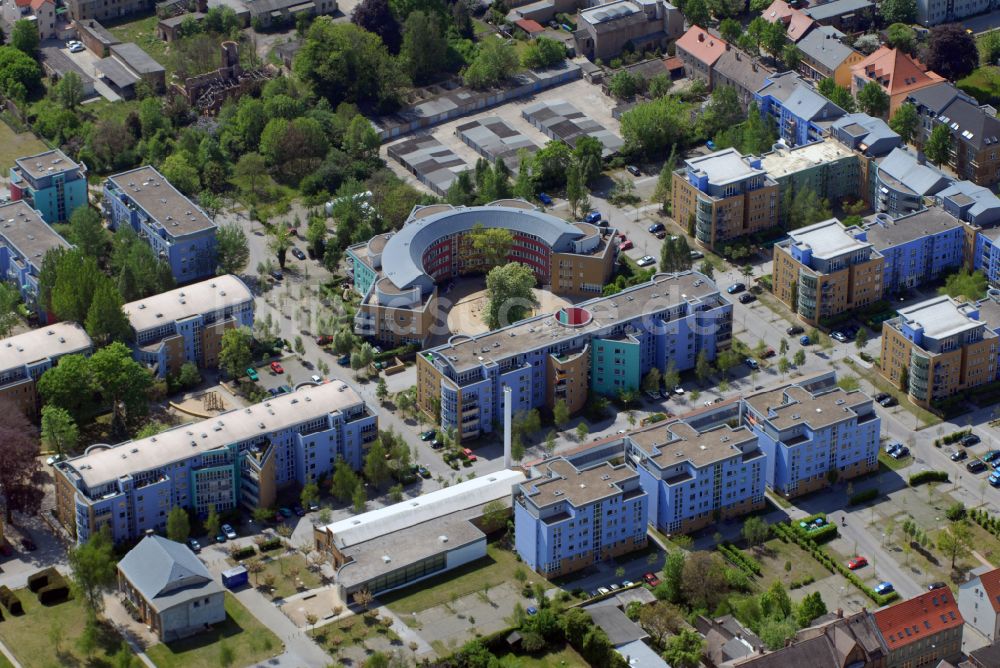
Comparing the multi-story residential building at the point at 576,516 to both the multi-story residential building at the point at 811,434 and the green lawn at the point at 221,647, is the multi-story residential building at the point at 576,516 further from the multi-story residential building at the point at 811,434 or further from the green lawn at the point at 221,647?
the green lawn at the point at 221,647

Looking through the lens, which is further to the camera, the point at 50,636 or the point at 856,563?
the point at 856,563

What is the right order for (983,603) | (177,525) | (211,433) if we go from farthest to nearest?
(211,433), (177,525), (983,603)

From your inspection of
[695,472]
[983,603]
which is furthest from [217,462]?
[983,603]

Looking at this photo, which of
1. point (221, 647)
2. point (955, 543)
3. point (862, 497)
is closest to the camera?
point (221, 647)

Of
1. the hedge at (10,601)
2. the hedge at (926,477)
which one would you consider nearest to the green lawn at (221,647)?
the hedge at (10,601)

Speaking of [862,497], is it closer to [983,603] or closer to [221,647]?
[983,603]

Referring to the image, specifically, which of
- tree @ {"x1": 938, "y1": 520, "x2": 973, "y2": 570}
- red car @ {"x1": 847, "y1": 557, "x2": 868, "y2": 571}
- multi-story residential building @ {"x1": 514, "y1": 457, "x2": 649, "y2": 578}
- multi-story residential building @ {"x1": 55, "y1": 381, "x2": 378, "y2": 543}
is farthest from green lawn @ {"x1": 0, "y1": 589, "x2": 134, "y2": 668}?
tree @ {"x1": 938, "y1": 520, "x2": 973, "y2": 570}

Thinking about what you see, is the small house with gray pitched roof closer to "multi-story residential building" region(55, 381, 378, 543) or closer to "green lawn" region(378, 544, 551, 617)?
"multi-story residential building" region(55, 381, 378, 543)

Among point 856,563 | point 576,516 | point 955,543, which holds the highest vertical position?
point 576,516
